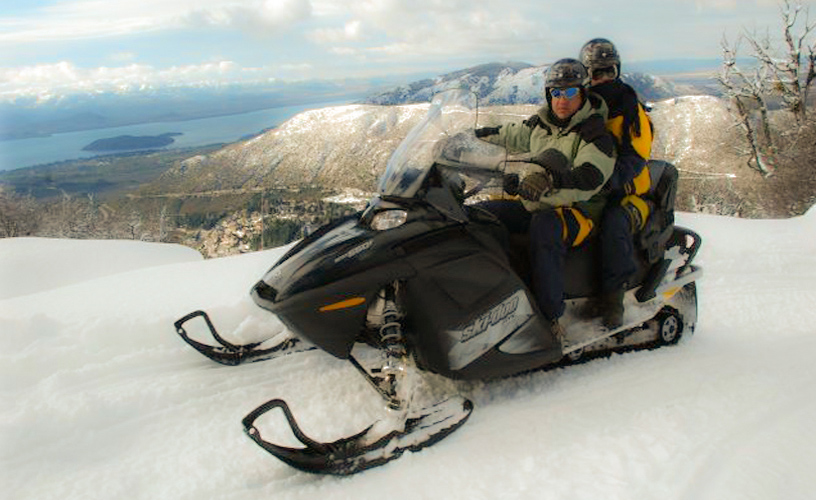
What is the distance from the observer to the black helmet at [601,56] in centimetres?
399

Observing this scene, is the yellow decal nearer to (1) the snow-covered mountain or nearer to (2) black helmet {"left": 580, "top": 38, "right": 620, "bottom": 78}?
(2) black helmet {"left": 580, "top": 38, "right": 620, "bottom": 78}

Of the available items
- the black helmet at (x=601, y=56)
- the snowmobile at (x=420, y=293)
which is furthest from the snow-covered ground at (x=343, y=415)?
the black helmet at (x=601, y=56)

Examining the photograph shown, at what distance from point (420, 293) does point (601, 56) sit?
225 centimetres

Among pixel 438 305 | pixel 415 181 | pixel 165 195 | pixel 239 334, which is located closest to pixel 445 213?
pixel 415 181

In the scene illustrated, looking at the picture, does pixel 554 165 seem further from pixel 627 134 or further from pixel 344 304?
pixel 344 304

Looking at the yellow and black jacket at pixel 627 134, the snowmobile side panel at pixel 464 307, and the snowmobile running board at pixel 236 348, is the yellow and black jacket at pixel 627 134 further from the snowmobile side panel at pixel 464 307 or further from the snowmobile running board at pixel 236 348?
the snowmobile running board at pixel 236 348

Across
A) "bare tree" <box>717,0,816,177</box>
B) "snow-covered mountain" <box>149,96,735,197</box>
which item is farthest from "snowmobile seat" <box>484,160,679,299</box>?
"snow-covered mountain" <box>149,96,735,197</box>

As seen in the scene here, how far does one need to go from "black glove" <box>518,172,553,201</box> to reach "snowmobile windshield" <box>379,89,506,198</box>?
0.18 m

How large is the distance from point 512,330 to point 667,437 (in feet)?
3.22

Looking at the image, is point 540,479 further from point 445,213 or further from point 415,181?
point 415,181

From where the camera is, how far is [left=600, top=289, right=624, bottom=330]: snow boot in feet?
12.5

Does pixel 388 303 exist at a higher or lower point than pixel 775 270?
higher

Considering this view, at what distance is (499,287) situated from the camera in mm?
3293

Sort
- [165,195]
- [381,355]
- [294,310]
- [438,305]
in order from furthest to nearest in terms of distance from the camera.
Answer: [165,195] < [381,355] < [438,305] < [294,310]
